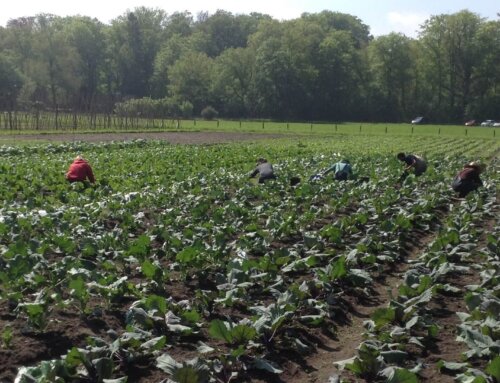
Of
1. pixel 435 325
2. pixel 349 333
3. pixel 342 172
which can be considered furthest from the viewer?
pixel 342 172

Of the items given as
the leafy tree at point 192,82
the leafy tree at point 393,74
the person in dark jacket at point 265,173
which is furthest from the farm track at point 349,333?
the leafy tree at point 393,74

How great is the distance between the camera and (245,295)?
27.7 feet

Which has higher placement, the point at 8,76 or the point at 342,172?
the point at 8,76

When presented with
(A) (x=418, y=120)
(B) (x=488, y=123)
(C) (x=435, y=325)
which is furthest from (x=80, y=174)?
(A) (x=418, y=120)

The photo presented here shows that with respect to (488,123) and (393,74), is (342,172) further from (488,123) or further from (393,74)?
(393,74)

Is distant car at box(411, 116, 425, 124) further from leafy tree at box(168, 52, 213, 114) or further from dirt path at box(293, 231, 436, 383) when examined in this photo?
dirt path at box(293, 231, 436, 383)

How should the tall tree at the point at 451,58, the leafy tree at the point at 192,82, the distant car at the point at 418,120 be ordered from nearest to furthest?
the distant car at the point at 418,120 < the tall tree at the point at 451,58 < the leafy tree at the point at 192,82

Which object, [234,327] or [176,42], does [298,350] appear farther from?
[176,42]

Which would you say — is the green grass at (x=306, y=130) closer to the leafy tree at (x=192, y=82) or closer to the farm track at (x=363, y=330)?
the leafy tree at (x=192, y=82)

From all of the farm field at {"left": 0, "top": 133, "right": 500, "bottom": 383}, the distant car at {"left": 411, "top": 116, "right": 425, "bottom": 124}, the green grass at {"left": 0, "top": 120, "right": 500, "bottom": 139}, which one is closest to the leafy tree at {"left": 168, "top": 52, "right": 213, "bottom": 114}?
the green grass at {"left": 0, "top": 120, "right": 500, "bottom": 139}

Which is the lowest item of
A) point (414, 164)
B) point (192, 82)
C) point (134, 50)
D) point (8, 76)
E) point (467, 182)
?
point (467, 182)

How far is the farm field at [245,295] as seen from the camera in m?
6.32

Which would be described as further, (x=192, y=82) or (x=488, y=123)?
(x=192, y=82)

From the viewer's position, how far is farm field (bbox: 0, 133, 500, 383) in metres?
6.32
